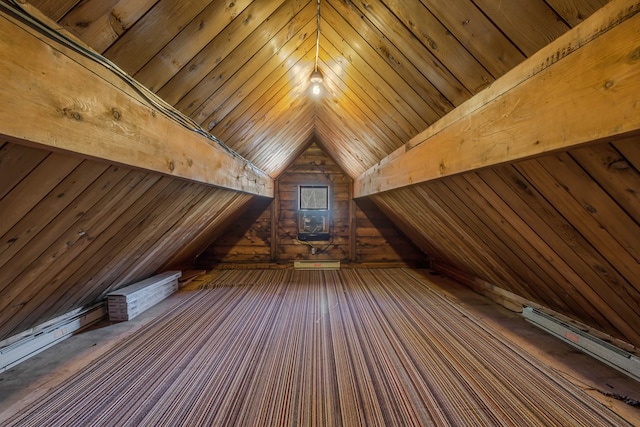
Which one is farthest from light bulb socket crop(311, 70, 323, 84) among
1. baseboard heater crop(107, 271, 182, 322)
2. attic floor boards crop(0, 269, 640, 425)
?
baseboard heater crop(107, 271, 182, 322)

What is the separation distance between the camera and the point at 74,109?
890 mm

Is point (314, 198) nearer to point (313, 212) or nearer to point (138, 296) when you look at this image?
point (313, 212)

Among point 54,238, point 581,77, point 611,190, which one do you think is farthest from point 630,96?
point 54,238

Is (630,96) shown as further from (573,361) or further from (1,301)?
(1,301)

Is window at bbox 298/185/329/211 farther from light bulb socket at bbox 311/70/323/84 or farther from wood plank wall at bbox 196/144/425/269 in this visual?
light bulb socket at bbox 311/70/323/84

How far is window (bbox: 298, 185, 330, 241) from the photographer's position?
4.95 meters

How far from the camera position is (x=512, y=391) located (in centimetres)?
145

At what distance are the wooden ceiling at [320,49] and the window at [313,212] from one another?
2.61m

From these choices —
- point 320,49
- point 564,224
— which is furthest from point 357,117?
point 564,224

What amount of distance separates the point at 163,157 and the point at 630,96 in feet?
5.41

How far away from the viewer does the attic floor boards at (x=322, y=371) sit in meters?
1.31

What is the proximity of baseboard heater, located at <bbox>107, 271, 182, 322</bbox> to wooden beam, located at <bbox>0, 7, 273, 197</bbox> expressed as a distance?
1631 millimetres

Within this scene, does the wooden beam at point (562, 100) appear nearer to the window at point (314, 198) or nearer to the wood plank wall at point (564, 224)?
the wood plank wall at point (564, 224)

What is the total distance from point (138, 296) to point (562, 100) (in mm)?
3139
